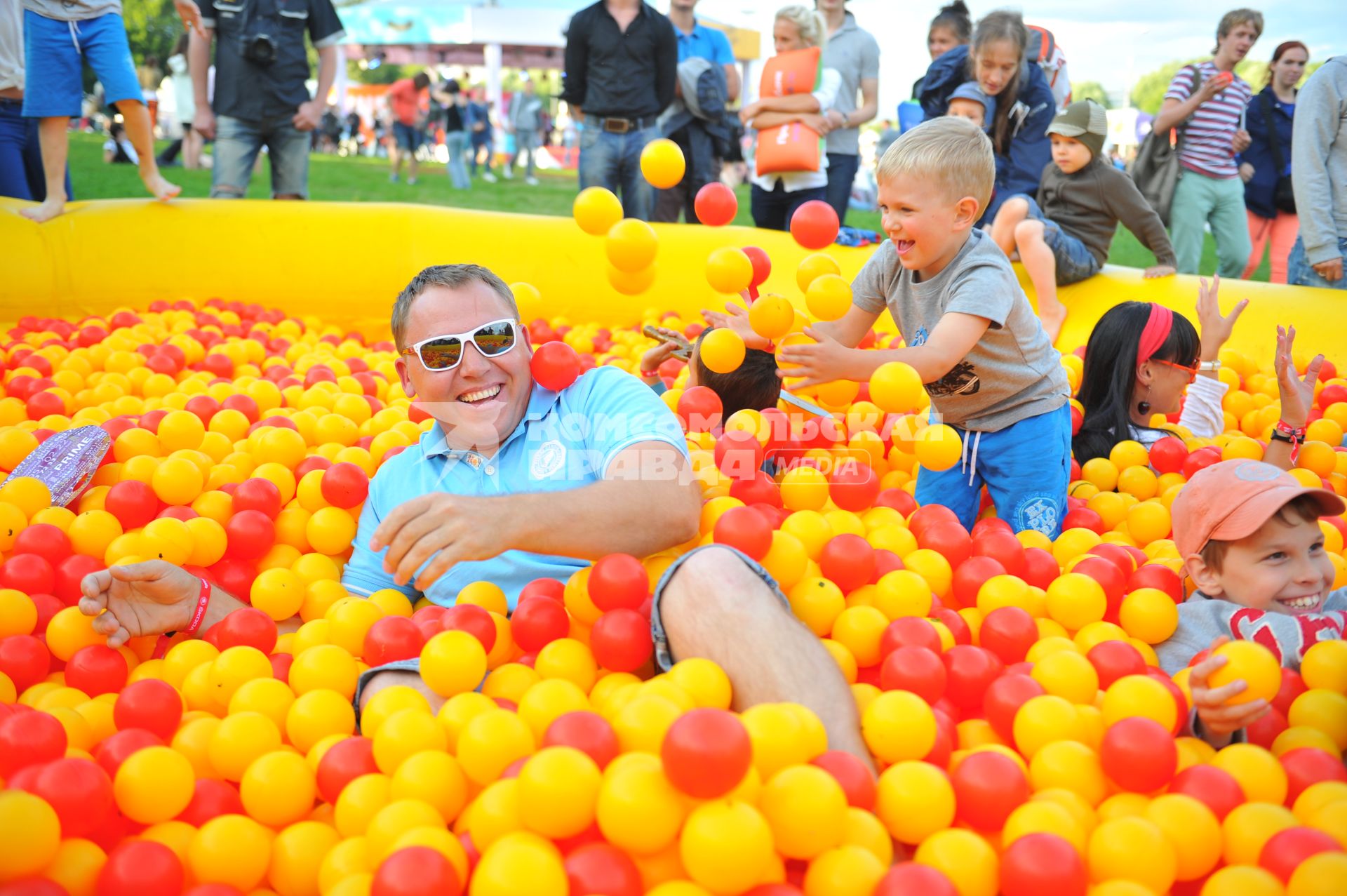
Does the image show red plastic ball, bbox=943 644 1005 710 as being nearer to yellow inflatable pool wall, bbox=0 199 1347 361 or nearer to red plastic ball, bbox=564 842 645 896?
red plastic ball, bbox=564 842 645 896

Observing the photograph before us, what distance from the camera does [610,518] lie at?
70.3 inches

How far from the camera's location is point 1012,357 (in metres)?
2.63

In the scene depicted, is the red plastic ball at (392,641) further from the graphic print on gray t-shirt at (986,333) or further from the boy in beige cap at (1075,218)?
the boy in beige cap at (1075,218)

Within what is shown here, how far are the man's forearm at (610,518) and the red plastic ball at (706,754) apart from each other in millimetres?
575

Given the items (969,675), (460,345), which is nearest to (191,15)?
(460,345)

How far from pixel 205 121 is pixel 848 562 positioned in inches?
188

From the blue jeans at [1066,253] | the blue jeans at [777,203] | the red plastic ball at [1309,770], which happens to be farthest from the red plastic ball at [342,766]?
the blue jeans at [777,203]

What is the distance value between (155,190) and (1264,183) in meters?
6.22

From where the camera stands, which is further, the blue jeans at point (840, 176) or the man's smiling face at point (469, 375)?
the blue jeans at point (840, 176)

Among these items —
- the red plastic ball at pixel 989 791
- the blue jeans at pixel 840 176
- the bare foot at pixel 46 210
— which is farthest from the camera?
the blue jeans at pixel 840 176

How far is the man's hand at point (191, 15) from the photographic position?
5090 millimetres

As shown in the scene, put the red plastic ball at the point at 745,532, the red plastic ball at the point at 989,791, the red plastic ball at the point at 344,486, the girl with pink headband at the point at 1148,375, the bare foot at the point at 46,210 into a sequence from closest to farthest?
the red plastic ball at the point at 989,791 → the red plastic ball at the point at 745,532 → the red plastic ball at the point at 344,486 → the girl with pink headband at the point at 1148,375 → the bare foot at the point at 46,210

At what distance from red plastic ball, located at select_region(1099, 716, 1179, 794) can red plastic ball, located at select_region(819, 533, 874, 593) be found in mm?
651

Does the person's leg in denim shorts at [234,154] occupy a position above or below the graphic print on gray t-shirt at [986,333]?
above
